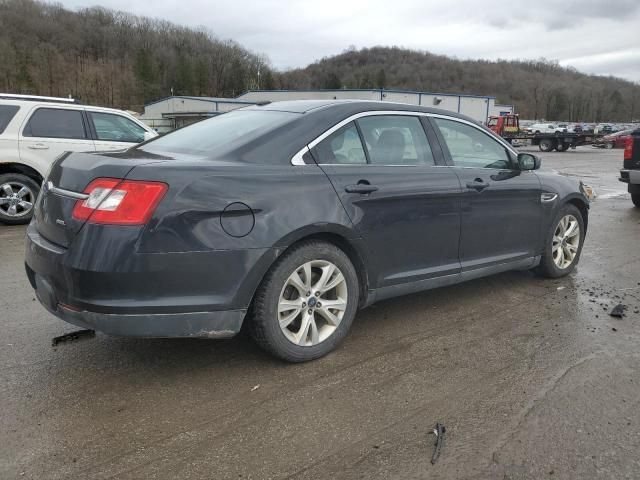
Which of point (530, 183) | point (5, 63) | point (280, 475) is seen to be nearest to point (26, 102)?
point (530, 183)

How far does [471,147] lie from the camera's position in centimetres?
439

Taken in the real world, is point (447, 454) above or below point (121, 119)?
below

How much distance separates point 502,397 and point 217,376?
1.62 meters

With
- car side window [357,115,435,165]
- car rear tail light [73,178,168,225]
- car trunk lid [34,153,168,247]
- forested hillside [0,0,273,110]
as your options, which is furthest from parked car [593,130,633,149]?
forested hillside [0,0,273,110]

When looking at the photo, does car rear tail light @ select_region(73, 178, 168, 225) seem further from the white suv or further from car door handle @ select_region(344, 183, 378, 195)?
the white suv

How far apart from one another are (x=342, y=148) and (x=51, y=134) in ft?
20.2

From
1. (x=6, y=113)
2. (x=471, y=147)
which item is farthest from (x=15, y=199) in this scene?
(x=471, y=147)

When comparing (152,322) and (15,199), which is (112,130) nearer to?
(15,199)

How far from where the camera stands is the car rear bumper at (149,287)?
2.69m

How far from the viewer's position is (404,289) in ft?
12.5

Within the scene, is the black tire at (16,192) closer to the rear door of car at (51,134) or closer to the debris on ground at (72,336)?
the rear door of car at (51,134)

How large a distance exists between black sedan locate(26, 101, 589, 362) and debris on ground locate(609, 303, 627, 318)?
3.03 feet

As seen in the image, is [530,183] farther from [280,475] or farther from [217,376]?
[280,475]

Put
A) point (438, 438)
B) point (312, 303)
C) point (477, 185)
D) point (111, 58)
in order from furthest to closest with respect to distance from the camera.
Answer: point (111, 58) → point (477, 185) → point (312, 303) → point (438, 438)
